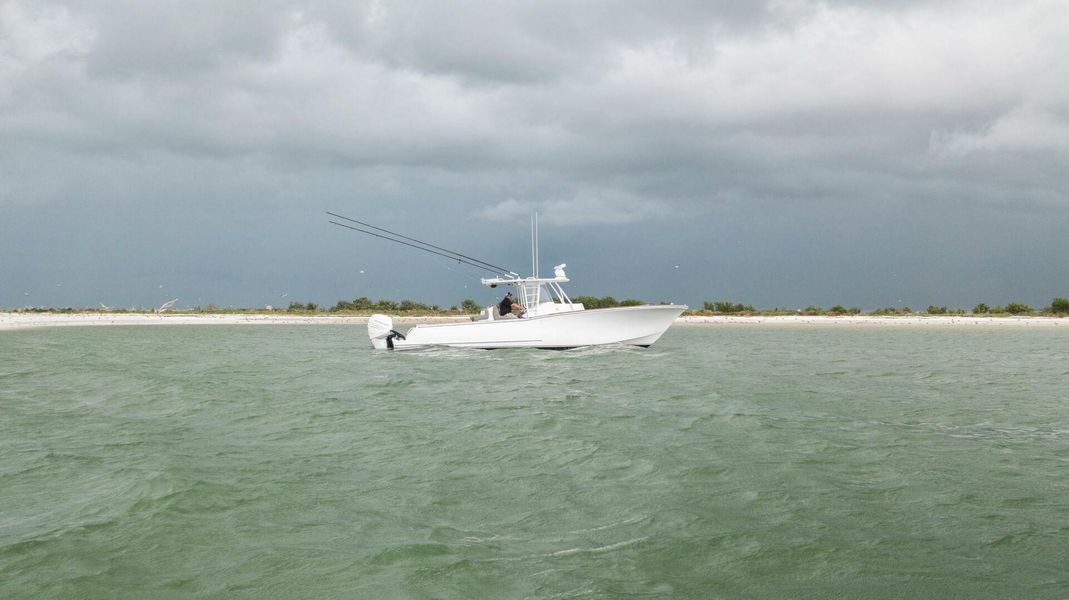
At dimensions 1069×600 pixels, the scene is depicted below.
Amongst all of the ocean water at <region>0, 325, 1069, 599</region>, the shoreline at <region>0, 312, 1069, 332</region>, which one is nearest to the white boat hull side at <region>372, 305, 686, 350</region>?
the ocean water at <region>0, 325, 1069, 599</region>

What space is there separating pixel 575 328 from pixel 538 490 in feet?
58.9

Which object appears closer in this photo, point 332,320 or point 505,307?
point 505,307

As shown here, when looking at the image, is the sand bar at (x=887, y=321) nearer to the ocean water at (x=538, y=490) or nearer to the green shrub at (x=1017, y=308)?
the green shrub at (x=1017, y=308)

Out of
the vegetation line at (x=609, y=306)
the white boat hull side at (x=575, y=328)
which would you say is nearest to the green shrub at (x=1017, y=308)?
the vegetation line at (x=609, y=306)

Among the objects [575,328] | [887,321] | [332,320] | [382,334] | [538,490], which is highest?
[332,320]

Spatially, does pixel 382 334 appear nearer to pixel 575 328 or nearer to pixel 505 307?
pixel 505 307

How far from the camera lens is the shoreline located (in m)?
52.8

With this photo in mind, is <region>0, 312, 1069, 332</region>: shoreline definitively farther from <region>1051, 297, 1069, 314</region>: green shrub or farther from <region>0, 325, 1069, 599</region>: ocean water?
<region>0, 325, 1069, 599</region>: ocean water

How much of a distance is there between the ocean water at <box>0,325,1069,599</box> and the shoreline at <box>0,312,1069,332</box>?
36.5 metres

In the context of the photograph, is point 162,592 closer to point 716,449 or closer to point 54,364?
point 716,449

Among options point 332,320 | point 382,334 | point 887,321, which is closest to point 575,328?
point 382,334

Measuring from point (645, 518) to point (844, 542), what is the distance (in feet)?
5.54

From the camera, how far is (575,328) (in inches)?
1020

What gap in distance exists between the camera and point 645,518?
6.92 m
